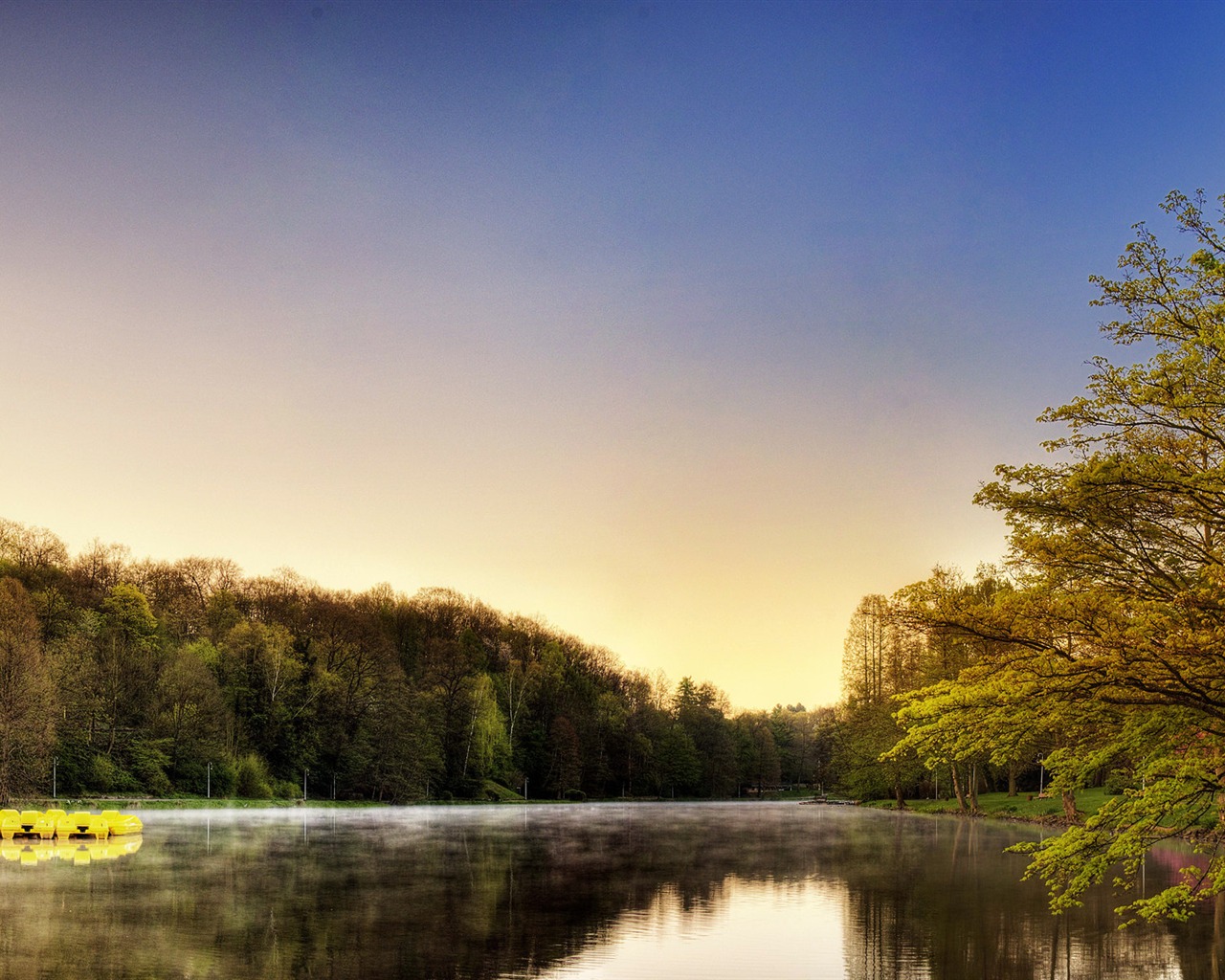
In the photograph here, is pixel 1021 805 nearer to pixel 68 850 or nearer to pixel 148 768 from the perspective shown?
pixel 68 850

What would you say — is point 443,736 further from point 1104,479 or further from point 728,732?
point 1104,479

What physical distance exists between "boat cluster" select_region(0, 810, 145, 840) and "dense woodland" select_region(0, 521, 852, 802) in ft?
57.3

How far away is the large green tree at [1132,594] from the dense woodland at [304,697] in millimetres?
56419

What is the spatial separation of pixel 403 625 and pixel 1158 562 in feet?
313

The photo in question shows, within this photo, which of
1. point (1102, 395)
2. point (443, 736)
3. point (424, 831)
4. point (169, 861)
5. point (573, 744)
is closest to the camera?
point (1102, 395)

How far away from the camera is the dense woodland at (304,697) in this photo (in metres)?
64.9

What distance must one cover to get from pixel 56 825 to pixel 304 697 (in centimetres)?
4254

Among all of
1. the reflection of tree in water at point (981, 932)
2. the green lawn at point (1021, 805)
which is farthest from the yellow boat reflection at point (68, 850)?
the green lawn at point (1021, 805)

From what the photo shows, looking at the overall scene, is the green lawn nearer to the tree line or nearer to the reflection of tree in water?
the reflection of tree in water

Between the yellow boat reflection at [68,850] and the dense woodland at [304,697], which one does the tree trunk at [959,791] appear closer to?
the dense woodland at [304,697]

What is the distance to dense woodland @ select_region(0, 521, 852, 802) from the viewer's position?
64938mm

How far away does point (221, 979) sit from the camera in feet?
47.3

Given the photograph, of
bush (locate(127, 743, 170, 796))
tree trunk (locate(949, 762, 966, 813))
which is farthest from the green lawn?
bush (locate(127, 743, 170, 796))

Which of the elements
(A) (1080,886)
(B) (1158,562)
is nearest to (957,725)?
(A) (1080,886)
